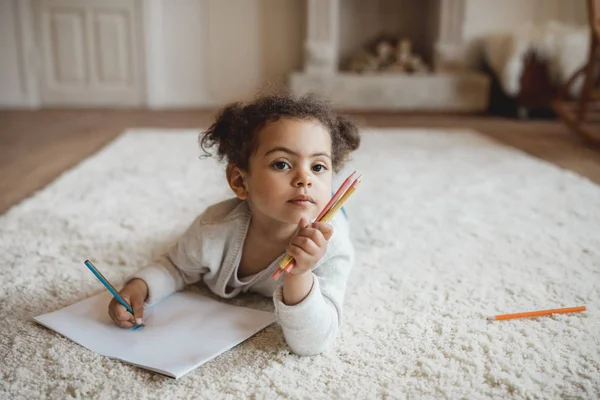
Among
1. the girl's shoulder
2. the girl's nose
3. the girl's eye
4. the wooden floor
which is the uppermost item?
the girl's eye

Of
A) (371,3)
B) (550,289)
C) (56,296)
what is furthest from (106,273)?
(371,3)

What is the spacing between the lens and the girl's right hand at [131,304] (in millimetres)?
792

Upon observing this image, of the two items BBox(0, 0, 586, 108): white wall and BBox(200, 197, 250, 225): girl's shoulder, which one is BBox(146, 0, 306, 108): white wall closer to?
BBox(0, 0, 586, 108): white wall

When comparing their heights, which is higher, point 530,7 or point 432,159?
point 530,7

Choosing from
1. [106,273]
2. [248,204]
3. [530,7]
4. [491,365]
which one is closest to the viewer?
[491,365]

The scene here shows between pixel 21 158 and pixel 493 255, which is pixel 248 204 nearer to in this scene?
pixel 493 255

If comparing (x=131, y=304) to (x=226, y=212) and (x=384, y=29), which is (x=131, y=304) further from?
(x=384, y=29)

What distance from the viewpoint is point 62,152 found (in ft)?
6.82

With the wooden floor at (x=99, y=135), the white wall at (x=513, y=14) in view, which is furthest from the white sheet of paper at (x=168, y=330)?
the white wall at (x=513, y=14)

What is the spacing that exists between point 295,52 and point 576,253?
2.99 m

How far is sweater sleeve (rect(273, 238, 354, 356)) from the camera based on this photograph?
70 cm

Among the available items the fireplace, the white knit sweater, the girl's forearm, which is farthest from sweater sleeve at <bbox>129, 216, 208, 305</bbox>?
the fireplace

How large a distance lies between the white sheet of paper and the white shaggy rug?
15 millimetres

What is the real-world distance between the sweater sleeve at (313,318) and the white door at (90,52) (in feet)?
10.7
